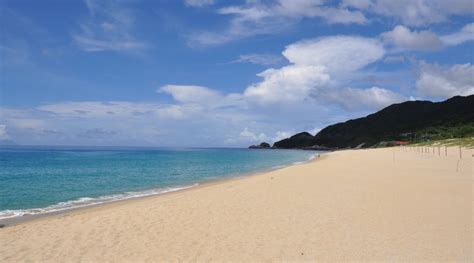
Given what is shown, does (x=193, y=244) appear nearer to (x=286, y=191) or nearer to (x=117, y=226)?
(x=117, y=226)

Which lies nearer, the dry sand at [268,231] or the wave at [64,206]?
the dry sand at [268,231]

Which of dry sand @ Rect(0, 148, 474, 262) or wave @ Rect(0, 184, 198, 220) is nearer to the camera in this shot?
dry sand @ Rect(0, 148, 474, 262)

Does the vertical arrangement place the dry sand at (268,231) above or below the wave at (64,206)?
above

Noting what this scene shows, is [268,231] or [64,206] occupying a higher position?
[268,231]

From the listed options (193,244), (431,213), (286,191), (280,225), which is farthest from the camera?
(286,191)

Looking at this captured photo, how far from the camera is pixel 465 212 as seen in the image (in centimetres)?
1109

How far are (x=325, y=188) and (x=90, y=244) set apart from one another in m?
12.1

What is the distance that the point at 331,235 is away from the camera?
29.5 ft

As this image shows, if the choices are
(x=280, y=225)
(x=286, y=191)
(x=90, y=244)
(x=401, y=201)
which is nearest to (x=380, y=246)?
(x=280, y=225)

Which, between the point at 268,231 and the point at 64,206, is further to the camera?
the point at 64,206

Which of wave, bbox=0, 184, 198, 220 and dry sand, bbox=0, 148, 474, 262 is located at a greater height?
dry sand, bbox=0, 148, 474, 262

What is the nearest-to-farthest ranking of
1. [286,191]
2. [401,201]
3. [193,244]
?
[193,244], [401,201], [286,191]

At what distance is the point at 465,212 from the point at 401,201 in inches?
95.7

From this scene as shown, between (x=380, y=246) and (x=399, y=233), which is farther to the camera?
(x=399, y=233)
